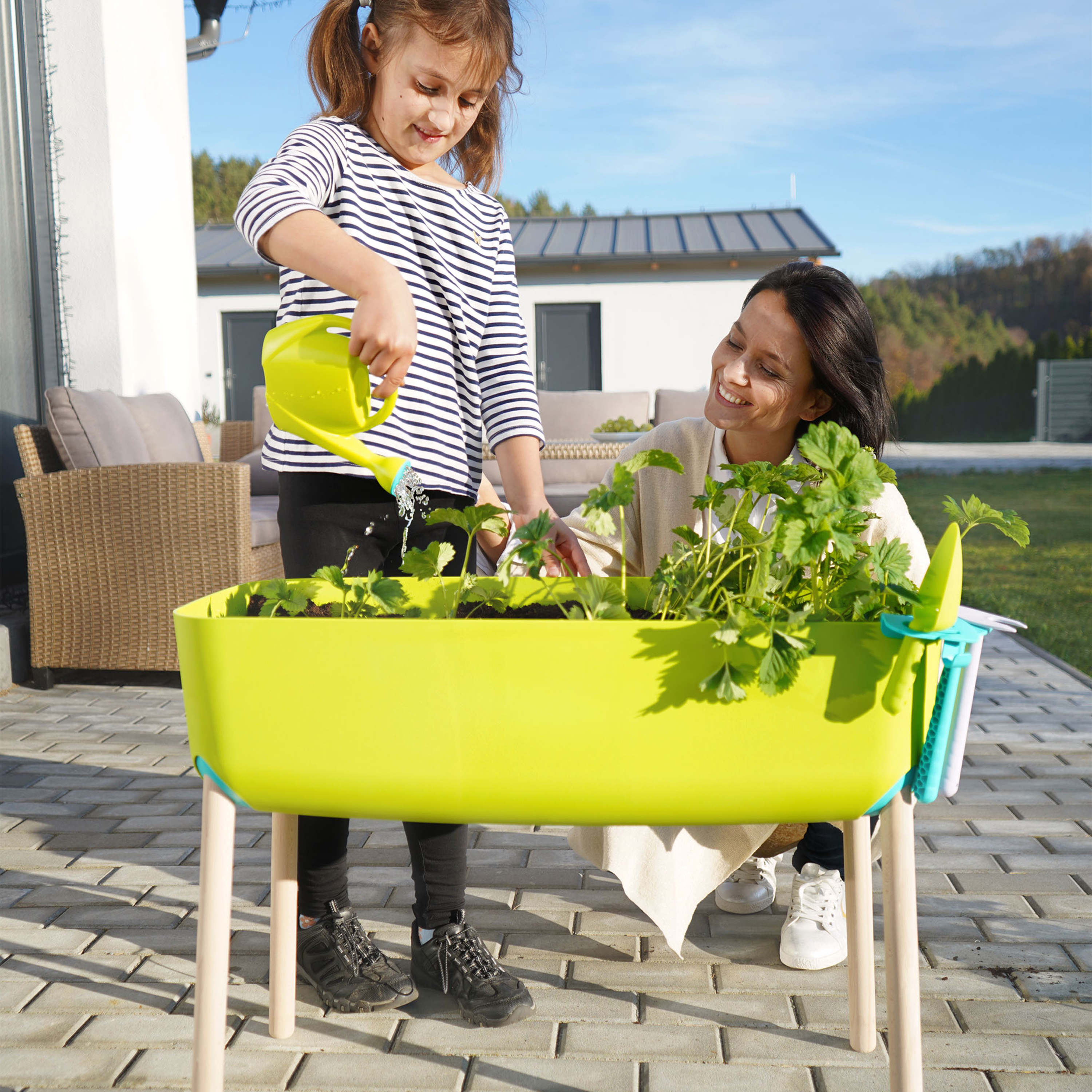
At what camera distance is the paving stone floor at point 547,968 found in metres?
1.35

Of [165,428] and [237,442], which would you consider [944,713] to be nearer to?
[165,428]

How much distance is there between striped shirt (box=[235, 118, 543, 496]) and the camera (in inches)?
53.3

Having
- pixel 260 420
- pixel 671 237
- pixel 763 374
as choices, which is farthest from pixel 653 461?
pixel 671 237

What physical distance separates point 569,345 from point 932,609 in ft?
39.4

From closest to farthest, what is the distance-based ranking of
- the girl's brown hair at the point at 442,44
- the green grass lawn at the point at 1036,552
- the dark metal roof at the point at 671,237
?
the girl's brown hair at the point at 442,44 → the green grass lawn at the point at 1036,552 → the dark metal roof at the point at 671,237

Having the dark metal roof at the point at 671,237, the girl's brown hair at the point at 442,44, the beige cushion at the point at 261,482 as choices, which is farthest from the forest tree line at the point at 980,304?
the girl's brown hair at the point at 442,44

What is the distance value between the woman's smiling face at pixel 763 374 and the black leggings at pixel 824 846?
0.69m

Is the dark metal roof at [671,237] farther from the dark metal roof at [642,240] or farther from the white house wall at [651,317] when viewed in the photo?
the white house wall at [651,317]

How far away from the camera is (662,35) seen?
127 feet

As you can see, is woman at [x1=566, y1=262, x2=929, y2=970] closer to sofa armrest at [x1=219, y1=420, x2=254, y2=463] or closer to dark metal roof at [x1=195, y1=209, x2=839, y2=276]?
sofa armrest at [x1=219, y1=420, x2=254, y2=463]

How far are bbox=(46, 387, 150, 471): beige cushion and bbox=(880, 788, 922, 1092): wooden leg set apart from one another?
3.03m

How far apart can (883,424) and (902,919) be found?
87cm

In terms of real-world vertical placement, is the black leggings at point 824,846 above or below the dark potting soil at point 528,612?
below

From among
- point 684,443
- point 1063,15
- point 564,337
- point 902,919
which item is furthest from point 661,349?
point 1063,15
